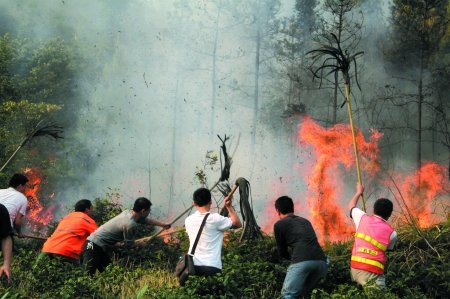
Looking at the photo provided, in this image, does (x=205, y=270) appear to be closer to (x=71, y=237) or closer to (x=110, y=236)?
(x=110, y=236)

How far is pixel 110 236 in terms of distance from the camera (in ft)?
31.7

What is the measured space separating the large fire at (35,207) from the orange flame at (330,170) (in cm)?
759

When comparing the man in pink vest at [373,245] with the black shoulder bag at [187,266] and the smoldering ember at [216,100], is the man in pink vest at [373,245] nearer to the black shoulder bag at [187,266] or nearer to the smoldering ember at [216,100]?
the black shoulder bag at [187,266]

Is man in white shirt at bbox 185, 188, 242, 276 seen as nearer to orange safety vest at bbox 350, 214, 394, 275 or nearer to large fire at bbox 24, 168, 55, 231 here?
orange safety vest at bbox 350, 214, 394, 275

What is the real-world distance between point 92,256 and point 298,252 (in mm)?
3565

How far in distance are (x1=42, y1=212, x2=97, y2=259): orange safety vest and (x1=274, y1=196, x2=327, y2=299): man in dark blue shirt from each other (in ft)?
11.1

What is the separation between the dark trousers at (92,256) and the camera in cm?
962

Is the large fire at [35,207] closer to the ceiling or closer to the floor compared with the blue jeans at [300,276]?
closer to the ceiling

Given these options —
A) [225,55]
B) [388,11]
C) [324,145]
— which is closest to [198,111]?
[225,55]

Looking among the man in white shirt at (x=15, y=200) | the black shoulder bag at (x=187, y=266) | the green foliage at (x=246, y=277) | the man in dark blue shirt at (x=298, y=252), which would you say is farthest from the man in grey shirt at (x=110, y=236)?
the man in dark blue shirt at (x=298, y=252)

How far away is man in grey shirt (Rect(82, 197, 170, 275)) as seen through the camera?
9.54 meters

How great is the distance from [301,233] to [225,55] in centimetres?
2025

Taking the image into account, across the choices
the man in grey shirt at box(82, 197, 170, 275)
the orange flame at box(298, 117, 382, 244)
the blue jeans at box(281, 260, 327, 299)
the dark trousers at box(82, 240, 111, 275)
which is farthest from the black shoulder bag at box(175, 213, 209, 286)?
the orange flame at box(298, 117, 382, 244)

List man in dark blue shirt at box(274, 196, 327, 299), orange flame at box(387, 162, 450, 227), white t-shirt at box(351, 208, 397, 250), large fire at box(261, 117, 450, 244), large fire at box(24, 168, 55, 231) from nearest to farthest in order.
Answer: man in dark blue shirt at box(274, 196, 327, 299)
white t-shirt at box(351, 208, 397, 250)
large fire at box(261, 117, 450, 244)
large fire at box(24, 168, 55, 231)
orange flame at box(387, 162, 450, 227)
